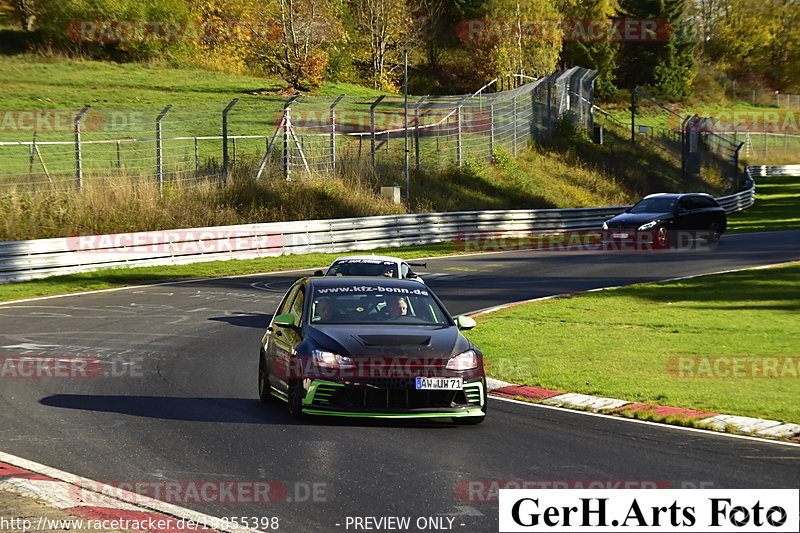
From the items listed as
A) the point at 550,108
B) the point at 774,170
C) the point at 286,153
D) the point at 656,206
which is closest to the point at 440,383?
the point at 656,206

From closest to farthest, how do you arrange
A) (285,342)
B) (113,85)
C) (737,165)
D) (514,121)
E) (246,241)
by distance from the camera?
1. (285,342)
2. (246,241)
3. (514,121)
4. (113,85)
5. (737,165)

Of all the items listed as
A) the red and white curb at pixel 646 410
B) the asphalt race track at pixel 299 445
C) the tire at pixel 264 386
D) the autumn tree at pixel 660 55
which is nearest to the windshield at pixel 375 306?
the tire at pixel 264 386

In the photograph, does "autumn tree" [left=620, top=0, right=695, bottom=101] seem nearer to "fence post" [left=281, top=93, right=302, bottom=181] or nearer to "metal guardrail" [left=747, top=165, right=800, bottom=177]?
"metal guardrail" [left=747, top=165, right=800, bottom=177]

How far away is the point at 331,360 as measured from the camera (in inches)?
376

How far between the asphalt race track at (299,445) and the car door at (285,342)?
0.39 m

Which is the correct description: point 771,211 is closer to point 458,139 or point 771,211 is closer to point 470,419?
point 458,139

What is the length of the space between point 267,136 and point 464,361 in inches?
998

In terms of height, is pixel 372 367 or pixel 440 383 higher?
pixel 372 367

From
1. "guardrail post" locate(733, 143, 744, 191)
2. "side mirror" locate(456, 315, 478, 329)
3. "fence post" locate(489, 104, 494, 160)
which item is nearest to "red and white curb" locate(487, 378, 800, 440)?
"side mirror" locate(456, 315, 478, 329)

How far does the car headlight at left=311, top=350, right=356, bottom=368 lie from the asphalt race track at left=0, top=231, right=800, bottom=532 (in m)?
0.60

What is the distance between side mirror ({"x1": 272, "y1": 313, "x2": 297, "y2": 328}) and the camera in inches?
412

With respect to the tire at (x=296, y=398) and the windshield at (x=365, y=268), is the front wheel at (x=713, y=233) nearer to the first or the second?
the windshield at (x=365, y=268)

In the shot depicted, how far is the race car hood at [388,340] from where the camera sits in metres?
9.57

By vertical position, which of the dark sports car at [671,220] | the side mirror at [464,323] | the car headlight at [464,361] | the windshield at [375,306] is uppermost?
the windshield at [375,306]
